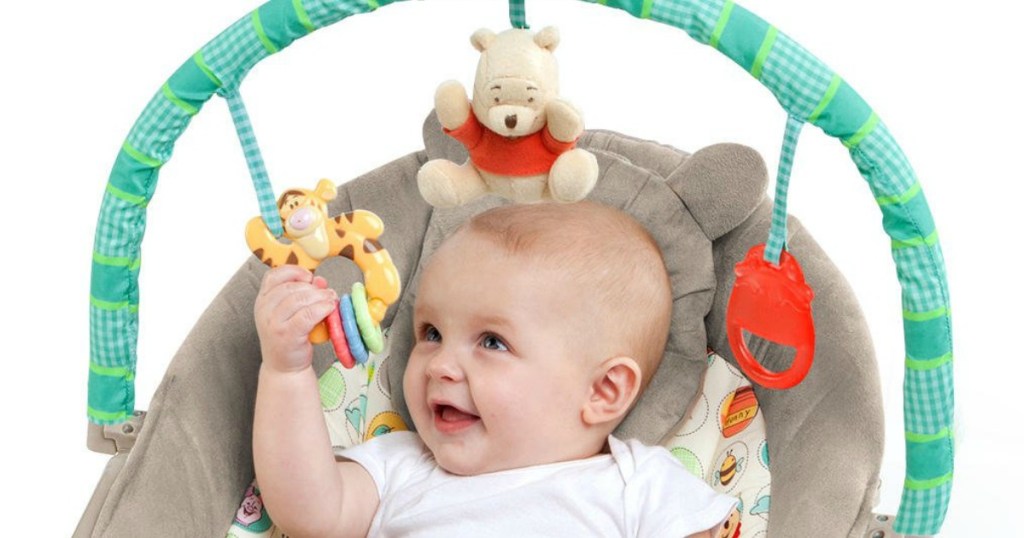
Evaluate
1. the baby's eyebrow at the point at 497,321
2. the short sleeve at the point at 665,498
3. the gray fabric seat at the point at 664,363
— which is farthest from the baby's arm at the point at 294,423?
the short sleeve at the point at 665,498

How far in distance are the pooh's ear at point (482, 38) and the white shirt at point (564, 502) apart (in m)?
0.50

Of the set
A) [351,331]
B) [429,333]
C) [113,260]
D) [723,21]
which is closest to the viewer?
[723,21]

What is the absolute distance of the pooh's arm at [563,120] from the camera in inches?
57.1

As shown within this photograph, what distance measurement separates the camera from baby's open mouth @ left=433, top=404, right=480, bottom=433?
5.33ft

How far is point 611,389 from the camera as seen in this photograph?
1.67 m

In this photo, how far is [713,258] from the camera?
1785 mm

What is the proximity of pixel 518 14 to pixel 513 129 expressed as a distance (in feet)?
0.47

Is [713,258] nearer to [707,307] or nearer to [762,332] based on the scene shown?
[707,307]

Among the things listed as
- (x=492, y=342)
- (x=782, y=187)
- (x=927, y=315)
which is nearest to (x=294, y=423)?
(x=492, y=342)

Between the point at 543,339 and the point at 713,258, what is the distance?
0.97 feet

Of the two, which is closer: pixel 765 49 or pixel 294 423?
pixel 765 49

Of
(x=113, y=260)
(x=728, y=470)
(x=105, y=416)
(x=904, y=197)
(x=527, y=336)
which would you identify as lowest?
(x=728, y=470)

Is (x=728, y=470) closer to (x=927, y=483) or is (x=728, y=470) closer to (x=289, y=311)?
(x=927, y=483)

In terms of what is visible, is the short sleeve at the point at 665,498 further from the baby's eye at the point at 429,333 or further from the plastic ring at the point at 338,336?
the plastic ring at the point at 338,336
